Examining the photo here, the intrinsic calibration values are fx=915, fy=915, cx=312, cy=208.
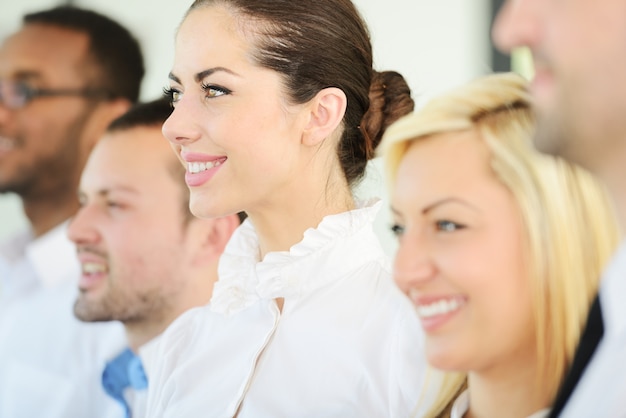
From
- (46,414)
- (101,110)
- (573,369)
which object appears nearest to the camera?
(573,369)

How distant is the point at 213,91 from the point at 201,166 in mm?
96

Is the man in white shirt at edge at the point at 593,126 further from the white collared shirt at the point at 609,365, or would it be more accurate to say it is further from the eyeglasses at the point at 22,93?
the eyeglasses at the point at 22,93

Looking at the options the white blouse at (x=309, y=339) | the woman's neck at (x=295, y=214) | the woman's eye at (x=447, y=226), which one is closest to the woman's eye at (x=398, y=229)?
the woman's eye at (x=447, y=226)

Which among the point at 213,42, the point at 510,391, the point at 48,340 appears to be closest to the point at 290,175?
the point at 213,42

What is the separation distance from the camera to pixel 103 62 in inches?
78.1

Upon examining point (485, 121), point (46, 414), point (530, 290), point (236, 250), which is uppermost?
point (485, 121)

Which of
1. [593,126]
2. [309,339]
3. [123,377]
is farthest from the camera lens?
[123,377]

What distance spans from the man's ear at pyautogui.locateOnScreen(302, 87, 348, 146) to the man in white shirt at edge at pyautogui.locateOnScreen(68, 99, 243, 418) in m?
0.47

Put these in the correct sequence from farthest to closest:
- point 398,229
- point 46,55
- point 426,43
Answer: point 46,55 < point 426,43 < point 398,229

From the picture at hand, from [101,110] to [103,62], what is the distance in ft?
0.37

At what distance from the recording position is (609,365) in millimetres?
728

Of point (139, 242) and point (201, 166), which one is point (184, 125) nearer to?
point (201, 166)

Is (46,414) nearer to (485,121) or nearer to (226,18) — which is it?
(226,18)

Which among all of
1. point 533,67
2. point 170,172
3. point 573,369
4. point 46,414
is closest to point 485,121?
point 533,67
